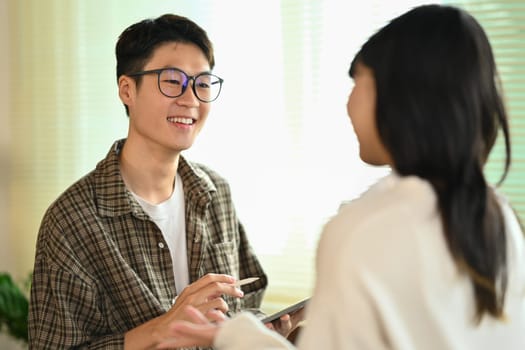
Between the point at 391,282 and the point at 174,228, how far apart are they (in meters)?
1.09

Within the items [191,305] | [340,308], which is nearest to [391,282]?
[340,308]

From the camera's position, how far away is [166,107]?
1.85 metres

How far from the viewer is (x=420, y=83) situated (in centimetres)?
95

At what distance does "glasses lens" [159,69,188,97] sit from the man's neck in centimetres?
15

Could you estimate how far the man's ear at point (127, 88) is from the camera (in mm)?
1903

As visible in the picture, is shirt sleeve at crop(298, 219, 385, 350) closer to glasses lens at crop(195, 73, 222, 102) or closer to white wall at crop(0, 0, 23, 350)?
glasses lens at crop(195, 73, 222, 102)

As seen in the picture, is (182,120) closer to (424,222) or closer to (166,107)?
(166,107)

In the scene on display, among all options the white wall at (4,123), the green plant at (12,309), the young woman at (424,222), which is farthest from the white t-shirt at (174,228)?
the white wall at (4,123)

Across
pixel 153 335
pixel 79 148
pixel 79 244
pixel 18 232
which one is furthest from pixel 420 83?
pixel 18 232

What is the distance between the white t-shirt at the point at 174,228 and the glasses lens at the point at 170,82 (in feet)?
0.92

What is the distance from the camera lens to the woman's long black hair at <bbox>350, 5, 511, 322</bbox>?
0.95 metres

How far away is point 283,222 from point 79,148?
106cm

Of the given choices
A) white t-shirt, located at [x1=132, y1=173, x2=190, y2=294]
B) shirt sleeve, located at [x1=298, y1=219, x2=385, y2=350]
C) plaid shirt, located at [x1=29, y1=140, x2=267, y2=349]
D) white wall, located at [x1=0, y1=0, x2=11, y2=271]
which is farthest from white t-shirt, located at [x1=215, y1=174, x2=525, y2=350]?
white wall, located at [x1=0, y1=0, x2=11, y2=271]

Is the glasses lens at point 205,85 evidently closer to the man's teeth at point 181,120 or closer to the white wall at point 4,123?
the man's teeth at point 181,120
